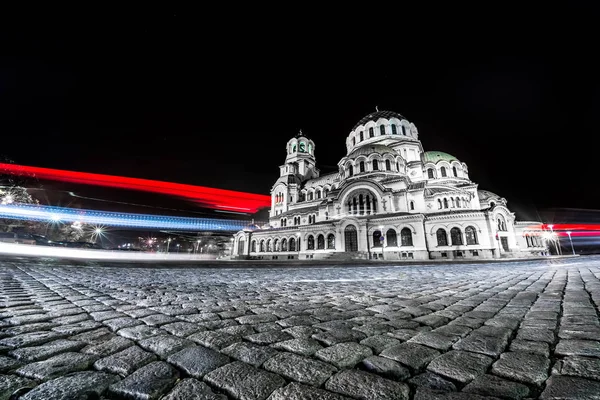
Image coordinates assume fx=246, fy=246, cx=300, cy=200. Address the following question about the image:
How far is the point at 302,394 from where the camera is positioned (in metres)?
1.12

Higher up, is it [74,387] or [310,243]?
[310,243]

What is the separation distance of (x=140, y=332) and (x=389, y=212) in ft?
102

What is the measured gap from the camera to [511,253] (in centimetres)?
2739

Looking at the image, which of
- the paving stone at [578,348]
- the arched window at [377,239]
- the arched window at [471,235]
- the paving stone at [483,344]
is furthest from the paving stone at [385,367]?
→ the arched window at [471,235]

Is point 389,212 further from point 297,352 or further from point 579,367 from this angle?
point 297,352

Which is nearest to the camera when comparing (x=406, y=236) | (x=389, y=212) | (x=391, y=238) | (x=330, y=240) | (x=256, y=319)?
(x=256, y=319)

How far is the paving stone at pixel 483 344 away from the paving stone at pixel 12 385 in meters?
2.46

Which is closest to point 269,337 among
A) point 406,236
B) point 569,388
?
point 569,388

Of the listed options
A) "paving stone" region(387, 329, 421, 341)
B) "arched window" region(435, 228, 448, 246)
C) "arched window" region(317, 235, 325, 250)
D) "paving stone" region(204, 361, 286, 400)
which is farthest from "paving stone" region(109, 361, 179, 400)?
"arched window" region(317, 235, 325, 250)

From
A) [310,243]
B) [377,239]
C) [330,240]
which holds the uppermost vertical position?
[330,240]

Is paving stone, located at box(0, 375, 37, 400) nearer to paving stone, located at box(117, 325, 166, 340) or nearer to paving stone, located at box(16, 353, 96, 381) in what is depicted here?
paving stone, located at box(16, 353, 96, 381)

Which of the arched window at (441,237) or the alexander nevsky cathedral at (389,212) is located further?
the arched window at (441,237)

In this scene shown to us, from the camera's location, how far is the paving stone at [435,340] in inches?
70.4

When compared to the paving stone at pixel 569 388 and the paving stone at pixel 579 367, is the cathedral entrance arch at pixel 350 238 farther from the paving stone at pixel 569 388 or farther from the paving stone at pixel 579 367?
the paving stone at pixel 569 388
